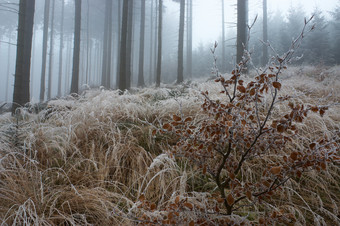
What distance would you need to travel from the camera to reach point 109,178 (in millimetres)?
1825

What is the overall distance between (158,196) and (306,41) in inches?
713

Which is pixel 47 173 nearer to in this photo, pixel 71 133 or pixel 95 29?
pixel 71 133

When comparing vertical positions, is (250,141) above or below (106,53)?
below

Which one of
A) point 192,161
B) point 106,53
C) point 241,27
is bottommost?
point 192,161

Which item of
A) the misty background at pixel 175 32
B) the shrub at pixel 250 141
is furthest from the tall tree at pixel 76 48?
the shrub at pixel 250 141

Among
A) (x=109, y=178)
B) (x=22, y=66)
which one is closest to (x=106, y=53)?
(x=22, y=66)

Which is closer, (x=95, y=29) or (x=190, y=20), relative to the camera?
(x=190, y=20)

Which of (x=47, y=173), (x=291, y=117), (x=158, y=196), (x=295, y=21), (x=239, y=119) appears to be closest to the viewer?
(x=291, y=117)

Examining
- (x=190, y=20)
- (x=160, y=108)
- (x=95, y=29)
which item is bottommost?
(x=160, y=108)

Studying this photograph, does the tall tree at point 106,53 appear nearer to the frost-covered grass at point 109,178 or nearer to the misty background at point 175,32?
the misty background at point 175,32

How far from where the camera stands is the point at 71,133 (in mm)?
2307

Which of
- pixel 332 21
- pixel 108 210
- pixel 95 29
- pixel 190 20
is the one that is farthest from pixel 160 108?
pixel 95 29

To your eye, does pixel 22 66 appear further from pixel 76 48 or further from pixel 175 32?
pixel 175 32

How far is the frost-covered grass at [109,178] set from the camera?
132cm
